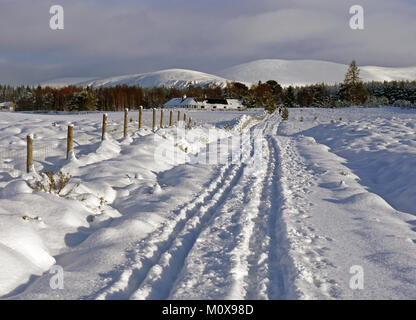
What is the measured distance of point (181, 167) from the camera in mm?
11398

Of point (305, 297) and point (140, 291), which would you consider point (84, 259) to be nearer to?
point (140, 291)

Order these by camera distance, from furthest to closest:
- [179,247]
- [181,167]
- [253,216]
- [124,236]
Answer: [181,167] < [253,216] < [124,236] < [179,247]

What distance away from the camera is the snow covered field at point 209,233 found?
13.2 ft

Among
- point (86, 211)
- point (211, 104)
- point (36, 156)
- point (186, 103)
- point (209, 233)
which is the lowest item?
point (209, 233)

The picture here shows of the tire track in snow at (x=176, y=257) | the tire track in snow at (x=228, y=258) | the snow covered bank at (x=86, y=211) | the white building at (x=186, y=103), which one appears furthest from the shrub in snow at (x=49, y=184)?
the white building at (x=186, y=103)

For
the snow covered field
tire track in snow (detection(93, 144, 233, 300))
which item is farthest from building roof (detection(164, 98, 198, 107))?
tire track in snow (detection(93, 144, 233, 300))

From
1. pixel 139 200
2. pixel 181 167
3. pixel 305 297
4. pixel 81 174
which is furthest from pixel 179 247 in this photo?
pixel 181 167

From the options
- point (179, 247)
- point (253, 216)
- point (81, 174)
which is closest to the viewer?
point (179, 247)

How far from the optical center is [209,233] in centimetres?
560

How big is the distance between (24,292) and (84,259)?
103cm

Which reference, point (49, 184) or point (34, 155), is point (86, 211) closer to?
point (49, 184)

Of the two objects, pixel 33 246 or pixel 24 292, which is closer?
pixel 24 292

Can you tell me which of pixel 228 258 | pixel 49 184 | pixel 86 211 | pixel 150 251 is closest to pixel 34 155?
pixel 49 184
